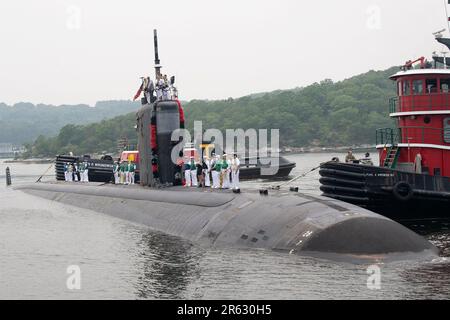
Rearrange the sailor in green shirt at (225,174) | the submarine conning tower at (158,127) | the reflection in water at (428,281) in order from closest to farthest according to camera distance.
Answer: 1. the reflection in water at (428,281)
2. the sailor in green shirt at (225,174)
3. the submarine conning tower at (158,127)

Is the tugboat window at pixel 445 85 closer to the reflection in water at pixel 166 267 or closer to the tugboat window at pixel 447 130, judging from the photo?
the tugboat window at pixel 447 130

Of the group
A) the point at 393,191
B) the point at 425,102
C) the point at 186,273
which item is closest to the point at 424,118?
the point at 425,102

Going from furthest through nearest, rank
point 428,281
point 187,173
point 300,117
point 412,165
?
1. point 300,117
2. point 412,165
3. point 187,173
4. point 428,281

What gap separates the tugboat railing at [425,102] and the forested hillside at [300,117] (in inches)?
4619

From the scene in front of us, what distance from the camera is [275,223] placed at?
65.3ft

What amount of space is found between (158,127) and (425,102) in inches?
464

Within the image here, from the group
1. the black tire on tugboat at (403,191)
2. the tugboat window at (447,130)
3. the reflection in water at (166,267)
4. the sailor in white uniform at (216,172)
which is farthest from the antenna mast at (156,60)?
the tugboat window at (447,130)

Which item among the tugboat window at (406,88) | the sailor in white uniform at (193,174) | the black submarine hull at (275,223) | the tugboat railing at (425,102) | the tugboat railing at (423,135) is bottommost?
the black submarine hull at (275,223)

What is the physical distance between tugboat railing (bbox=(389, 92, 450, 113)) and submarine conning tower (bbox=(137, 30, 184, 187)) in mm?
10196

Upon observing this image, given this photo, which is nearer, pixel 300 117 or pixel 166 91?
pixel 166 91

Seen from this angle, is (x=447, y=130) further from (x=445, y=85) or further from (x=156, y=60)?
(x=156, y=60)

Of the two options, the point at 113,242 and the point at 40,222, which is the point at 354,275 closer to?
the point at 113,242

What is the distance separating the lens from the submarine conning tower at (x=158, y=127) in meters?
28.7

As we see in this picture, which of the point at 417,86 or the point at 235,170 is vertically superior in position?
the point at 417,86
